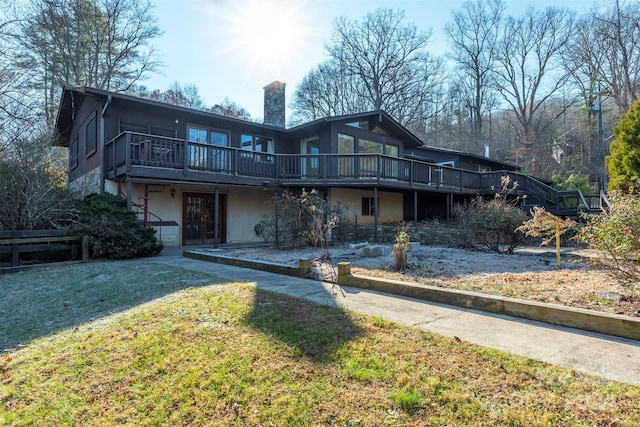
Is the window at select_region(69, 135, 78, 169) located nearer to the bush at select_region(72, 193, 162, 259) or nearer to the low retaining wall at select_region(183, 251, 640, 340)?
the bush at select_region(72, 193, 162, 259)

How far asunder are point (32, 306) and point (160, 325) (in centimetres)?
286

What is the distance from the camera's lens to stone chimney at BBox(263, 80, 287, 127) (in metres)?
16.8

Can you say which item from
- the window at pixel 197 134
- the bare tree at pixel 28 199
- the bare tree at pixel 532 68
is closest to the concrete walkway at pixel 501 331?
the bare tree at pixel 28 199

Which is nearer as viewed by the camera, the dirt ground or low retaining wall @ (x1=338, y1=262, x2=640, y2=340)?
low retaining wall @ (x1=338, y1=262, x2=640, y2=340)

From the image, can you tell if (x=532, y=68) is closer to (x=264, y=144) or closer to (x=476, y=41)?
(x=476, y=41)

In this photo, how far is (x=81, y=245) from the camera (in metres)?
9.20

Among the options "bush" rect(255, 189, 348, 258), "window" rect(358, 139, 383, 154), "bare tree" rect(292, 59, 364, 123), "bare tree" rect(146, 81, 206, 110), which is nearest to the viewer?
"bush" rect(255, 189, 348, 258)

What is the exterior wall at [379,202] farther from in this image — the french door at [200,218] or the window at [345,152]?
the french door at [200,218]

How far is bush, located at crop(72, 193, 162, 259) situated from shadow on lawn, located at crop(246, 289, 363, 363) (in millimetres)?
6198

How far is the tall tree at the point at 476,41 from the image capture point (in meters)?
29.7

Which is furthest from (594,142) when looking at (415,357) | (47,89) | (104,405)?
(47,89)

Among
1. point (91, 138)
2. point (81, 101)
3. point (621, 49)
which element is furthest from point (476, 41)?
point (91, 138)

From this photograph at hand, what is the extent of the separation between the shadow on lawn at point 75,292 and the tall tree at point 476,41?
101ft

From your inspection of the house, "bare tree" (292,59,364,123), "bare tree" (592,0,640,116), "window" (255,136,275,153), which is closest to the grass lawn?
the house
